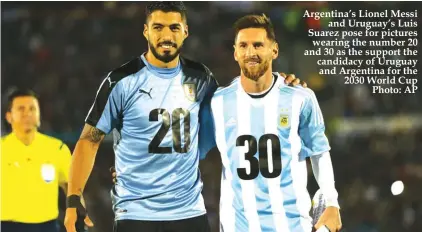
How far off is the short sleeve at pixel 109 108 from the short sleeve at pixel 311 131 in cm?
99

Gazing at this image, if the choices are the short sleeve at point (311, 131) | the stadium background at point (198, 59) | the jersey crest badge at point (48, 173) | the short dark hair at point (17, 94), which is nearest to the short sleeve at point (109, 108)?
the stadium background at point (198, 59)

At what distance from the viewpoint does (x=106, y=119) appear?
3.90 meters

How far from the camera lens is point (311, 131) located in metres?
3.89

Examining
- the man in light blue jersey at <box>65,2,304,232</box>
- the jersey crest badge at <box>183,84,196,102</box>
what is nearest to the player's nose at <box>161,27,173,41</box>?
the man in light blue jersey at <box>65,2,304,232</box>

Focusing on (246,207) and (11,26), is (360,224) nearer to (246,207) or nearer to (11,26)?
(246,207)

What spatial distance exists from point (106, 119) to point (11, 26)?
1.20 m

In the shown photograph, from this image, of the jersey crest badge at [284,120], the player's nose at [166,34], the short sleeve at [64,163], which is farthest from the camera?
the short sleeve at [64,163]

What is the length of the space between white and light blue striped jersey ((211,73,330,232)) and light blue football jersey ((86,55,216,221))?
0.16 m

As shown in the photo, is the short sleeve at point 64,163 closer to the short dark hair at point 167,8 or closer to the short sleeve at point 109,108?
the short sleeve at point 109,108

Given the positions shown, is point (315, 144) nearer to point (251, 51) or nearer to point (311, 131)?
point (311, 131)

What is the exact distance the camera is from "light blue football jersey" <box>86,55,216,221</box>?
3861 millimetres

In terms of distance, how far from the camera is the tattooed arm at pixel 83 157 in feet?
12.9

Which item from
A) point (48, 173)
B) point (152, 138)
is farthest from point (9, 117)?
point (152, 138)

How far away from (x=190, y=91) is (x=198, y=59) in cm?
54
